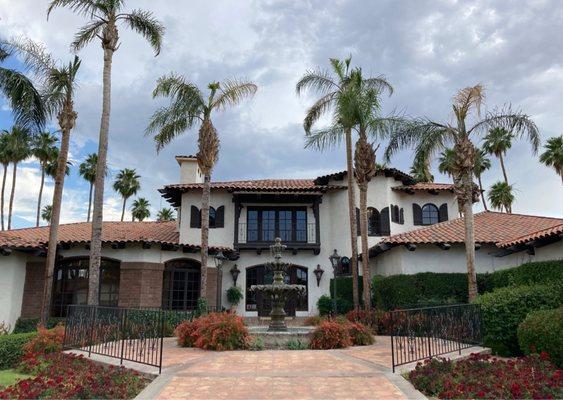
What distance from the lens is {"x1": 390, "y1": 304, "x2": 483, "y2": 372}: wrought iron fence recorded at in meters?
9.45

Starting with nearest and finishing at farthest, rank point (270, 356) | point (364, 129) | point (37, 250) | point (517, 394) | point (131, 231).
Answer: point (517, 394), point (270, 356), point (37, 250), point (364, 129), point (131, 231)

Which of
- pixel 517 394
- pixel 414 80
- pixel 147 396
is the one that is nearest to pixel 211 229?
pixel 414 80

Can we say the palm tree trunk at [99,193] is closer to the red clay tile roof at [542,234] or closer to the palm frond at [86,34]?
the palm frond at [86,34]

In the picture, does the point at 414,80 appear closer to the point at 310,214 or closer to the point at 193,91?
the point at 193,91

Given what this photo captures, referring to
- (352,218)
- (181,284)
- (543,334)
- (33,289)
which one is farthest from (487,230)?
(33,289)

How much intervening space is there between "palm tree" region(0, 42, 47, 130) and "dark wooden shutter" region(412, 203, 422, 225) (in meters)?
18.9

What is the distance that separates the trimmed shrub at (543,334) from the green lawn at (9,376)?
10.1 metres

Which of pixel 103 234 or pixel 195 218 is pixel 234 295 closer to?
pixel 195 218

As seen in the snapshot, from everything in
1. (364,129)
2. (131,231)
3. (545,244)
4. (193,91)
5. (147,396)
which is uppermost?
(193,91)

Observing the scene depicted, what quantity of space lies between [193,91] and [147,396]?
1475cm

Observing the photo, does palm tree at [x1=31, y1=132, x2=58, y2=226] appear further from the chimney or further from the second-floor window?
the second-floor window

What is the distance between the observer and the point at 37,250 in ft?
59.0

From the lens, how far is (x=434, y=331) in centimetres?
1022

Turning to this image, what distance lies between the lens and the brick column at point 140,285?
61.8 feet
